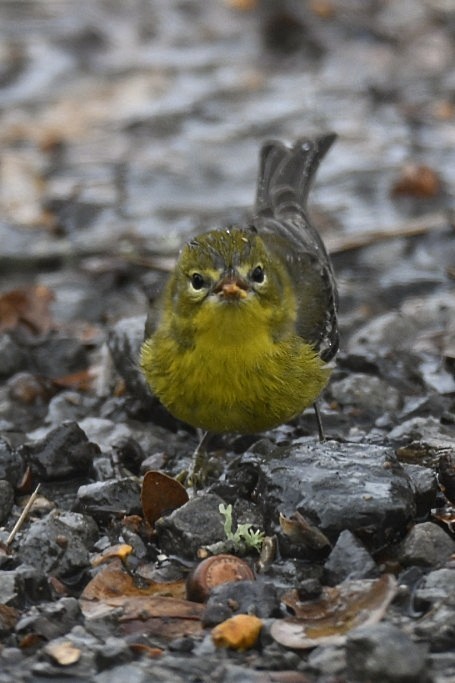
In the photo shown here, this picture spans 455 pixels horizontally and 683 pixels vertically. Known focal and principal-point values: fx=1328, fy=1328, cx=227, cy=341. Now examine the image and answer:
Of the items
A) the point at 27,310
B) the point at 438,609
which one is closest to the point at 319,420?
the point at 438,609

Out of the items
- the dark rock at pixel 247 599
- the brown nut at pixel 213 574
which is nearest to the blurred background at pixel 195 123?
the brown nut at pixel 213 574

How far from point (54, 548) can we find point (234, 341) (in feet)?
4.53

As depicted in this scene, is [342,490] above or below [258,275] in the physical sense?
below

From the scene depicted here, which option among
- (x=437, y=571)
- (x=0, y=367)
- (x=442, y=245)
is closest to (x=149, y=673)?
(x=437, y=571)

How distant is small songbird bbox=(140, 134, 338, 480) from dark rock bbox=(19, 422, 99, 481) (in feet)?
1.44

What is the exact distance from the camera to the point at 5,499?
5984 mm

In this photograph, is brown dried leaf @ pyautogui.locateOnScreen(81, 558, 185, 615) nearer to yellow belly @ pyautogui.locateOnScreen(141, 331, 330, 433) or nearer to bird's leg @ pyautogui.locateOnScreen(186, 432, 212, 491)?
bird's leg @ pyautogui.locateOnScreen(186, 432, 212, 491)

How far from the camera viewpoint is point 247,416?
6.20 metres

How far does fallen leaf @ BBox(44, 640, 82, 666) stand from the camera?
4.56 m

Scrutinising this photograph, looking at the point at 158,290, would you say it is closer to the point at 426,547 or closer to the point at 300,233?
the point at 300,233

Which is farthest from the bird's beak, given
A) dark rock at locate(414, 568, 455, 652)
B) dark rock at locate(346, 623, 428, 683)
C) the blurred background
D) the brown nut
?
the blurred background

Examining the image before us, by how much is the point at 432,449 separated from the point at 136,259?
163 inches

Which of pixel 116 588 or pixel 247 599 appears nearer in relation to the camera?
pixel 247 599

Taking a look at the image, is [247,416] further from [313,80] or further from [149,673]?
[313,80]
